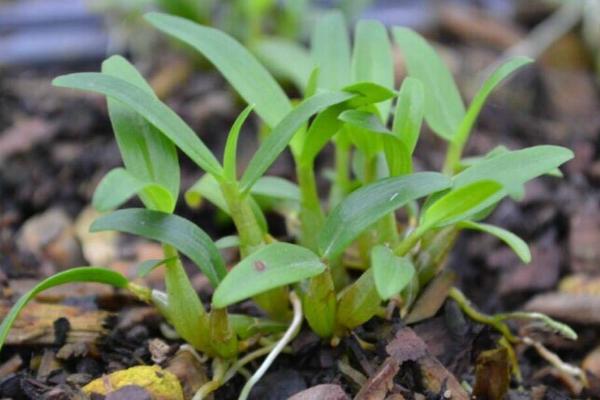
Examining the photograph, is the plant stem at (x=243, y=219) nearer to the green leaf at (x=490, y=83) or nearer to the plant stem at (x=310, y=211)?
the plant stem at (x=310, y=211)

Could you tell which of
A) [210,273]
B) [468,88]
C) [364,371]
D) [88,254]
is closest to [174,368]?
[210,273]

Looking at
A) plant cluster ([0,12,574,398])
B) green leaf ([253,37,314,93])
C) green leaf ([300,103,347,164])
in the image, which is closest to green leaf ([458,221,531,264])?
plant cluster ([0,12,574,398])

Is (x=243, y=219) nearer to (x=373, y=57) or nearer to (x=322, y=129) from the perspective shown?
(x=322, y=129)

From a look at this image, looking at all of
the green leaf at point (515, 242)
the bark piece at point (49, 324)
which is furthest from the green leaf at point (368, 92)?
the bark piece at point (49, 324)

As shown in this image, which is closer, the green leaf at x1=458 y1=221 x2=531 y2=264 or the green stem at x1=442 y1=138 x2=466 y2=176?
the green leaf at x1=458 y1=221 x2=531 y2=264

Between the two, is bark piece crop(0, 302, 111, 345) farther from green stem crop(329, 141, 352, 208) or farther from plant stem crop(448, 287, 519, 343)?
plant stem crop(448, 287, 519, 343)

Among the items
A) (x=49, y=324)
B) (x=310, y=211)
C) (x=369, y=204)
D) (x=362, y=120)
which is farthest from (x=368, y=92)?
(x=49, y=324)
